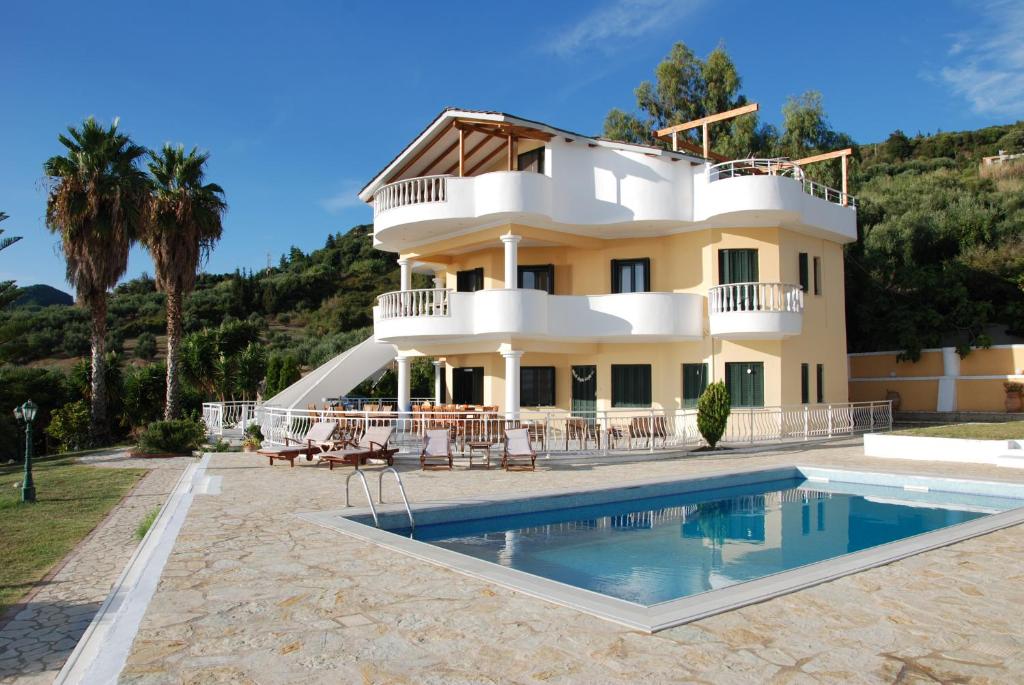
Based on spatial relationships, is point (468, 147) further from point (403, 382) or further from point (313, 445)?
point (313, 445)

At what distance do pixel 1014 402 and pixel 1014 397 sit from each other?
0.17m

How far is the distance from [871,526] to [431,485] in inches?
294

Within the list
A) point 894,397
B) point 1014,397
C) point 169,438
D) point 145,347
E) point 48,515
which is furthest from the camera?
point 145,347

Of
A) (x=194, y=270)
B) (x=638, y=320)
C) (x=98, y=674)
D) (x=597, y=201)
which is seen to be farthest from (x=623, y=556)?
(x=194, y=270)

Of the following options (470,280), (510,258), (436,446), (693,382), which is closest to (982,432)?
(693,382)

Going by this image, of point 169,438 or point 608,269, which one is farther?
point 608,269

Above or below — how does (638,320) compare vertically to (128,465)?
above

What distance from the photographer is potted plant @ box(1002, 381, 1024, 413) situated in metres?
25.6

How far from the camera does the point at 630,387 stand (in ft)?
76.8

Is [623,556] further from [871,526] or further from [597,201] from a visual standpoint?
[597,201]

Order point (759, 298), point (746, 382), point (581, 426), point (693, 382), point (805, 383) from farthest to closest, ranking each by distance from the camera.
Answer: point (805, 383) < point (693, 382) < point (746, 382) < point (759, 298) < point (581, 426)

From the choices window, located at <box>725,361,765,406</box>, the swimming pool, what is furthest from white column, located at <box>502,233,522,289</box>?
the swimming pool

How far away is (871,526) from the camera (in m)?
12.0

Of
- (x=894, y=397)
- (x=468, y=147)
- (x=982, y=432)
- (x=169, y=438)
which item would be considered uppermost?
(x=468, y=147)
